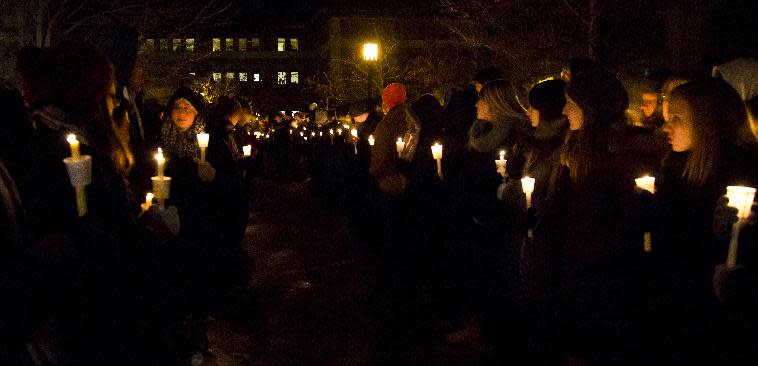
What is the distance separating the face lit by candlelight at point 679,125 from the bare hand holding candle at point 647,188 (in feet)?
0.82

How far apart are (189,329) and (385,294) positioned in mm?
2425

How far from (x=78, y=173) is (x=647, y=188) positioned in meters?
2.33

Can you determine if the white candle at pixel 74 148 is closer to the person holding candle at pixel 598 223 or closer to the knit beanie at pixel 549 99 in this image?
the person holding candle at pixel 598 223

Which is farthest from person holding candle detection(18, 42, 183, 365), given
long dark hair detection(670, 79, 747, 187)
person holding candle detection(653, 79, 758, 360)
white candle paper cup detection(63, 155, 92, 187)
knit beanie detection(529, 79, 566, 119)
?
knit beanie detection(529, 79, 566, 119)

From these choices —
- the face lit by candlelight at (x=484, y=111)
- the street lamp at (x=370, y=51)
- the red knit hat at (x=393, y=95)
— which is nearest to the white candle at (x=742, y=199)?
the face lit by candlelight at (x=484, y=111)

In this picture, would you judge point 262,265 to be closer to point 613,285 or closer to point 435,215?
point 435,215

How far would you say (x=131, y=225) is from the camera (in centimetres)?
298

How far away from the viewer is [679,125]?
3367mm

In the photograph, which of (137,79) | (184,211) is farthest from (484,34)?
(137,79)

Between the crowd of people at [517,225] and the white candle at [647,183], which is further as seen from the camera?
the white candle at [647,183]

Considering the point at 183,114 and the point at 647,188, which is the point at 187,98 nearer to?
the point at 183,114

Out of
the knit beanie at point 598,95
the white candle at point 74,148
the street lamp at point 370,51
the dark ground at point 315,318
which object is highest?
the street lamp at point 370,51

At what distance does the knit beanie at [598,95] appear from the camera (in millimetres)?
3740

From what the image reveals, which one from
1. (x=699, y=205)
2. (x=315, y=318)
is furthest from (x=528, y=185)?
(x=315, y=318)
